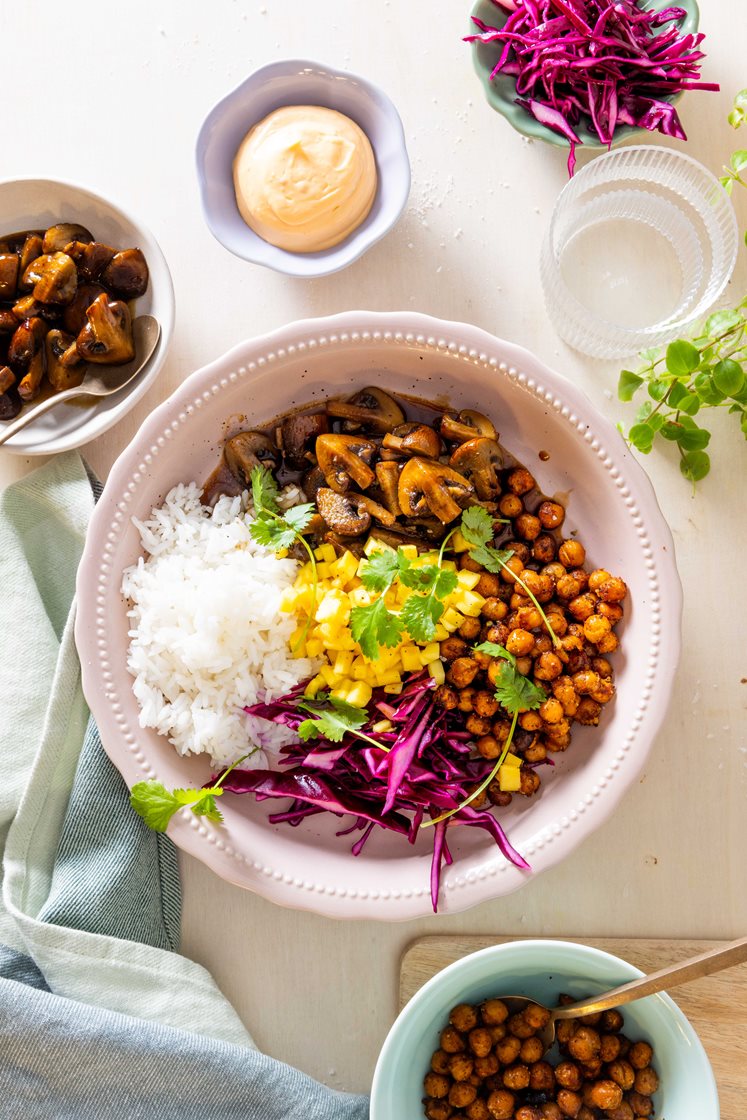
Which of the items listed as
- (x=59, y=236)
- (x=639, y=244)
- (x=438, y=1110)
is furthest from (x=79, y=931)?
(x=639, y=244)

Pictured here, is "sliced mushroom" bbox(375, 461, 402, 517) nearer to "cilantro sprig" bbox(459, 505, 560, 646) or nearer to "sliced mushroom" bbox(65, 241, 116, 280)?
"cilantro sprig" bbox(459, 505, 560, 646)

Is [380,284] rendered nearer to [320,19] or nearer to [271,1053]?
[320,19]

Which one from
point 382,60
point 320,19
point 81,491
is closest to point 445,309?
point 382,60

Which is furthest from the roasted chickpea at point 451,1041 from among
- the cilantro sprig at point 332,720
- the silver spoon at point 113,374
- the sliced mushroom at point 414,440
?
the silver spoon at point 113,374

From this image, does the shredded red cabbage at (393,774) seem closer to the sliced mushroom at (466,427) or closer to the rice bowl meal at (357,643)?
the rice bowl meal at (357,643)

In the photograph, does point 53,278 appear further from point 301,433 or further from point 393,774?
point 393,774
